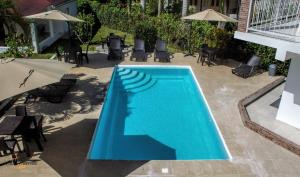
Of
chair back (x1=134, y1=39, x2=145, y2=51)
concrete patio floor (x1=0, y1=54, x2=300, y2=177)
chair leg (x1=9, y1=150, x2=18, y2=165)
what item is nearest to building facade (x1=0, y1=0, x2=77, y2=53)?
chair back (x1=134, y1=39, x2=145, y2=51)

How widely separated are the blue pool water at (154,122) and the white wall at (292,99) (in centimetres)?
303

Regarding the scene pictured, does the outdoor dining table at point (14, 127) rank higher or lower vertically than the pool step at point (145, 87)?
higher

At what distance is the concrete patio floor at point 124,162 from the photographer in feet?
29.1

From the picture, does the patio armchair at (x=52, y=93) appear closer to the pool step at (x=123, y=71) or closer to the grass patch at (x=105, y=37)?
the pool step at (x=123, y=71)

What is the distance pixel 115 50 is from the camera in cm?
2002

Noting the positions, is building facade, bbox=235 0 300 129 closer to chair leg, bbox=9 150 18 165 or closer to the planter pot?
the planter pot

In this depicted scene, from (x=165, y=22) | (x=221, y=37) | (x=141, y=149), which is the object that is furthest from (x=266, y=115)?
(x=165, y=22)

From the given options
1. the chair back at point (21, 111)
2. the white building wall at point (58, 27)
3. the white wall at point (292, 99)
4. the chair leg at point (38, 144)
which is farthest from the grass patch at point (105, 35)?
the chair leg at point (38, 144)

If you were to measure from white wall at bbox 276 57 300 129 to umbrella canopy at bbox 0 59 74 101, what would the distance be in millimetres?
8836

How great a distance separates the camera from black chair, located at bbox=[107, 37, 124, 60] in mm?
19906

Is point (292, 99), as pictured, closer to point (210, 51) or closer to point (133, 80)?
point (210, 51)

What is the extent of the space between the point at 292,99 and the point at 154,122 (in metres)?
5.86

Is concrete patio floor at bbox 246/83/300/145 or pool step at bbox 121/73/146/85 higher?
pool step at bbox 121/73/146/85

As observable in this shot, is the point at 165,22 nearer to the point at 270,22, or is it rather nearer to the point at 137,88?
the point at 137,88
